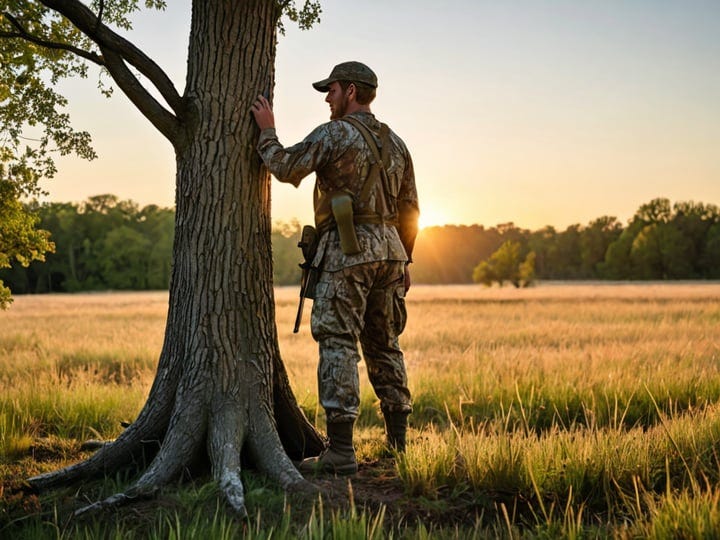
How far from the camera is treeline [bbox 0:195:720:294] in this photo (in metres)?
81.2

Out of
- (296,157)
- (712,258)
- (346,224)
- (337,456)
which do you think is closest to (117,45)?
(296,157)

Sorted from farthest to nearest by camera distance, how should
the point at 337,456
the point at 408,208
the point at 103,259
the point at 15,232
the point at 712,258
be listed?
the point at 712,258 < the point at 103,259 < the point at 15,232 < the point at 408,208 < the point at 337,456

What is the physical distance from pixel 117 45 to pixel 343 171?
6.61ft

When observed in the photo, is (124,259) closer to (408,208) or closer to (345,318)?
(408,208)

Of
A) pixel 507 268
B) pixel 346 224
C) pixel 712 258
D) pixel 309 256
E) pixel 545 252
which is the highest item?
pixel 545 252

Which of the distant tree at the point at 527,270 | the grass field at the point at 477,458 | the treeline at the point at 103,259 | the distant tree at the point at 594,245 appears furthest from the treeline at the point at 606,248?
the grass field at the point at 477,458

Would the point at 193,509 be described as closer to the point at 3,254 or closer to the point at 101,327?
the point at 3,254

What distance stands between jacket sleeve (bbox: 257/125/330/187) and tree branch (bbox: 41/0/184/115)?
0.88 m

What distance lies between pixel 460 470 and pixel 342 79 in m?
3.05

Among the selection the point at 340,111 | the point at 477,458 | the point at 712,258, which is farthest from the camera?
the point at 712,258

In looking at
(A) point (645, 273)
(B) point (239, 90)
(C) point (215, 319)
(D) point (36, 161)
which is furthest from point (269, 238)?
(A) point (645, 273)

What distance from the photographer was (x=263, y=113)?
17.3 ft

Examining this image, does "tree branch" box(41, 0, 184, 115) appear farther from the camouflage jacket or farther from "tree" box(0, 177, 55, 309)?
"tree" box(0, 177, 55, 309)

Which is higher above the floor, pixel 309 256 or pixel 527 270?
pixel 527 270
